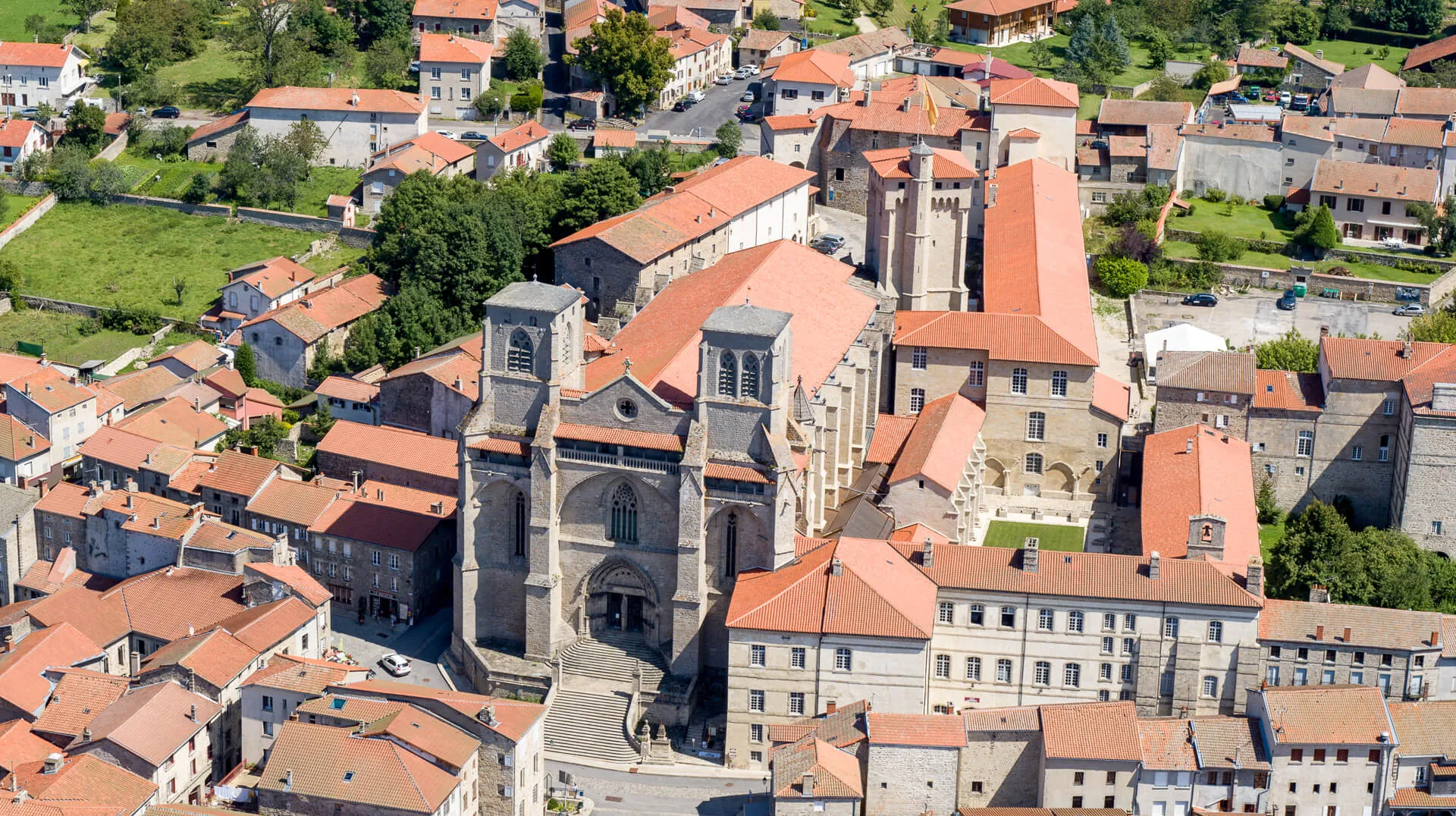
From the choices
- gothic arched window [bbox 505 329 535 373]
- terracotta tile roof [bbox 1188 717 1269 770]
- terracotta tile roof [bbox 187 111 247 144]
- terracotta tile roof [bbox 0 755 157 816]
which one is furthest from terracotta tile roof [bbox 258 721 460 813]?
terracotta tile roof [bbox 187 111 247 144]

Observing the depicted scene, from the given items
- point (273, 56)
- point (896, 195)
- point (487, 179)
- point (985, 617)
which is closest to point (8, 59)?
point (273, 56)

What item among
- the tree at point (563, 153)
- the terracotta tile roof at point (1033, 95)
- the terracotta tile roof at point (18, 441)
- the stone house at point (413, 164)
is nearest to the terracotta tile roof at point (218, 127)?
the stone house at point (413, 164)

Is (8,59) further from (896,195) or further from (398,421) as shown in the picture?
(896,195)

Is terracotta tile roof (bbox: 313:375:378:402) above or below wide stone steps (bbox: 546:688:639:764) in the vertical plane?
above

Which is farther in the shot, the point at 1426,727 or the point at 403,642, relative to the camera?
the point at 403,642

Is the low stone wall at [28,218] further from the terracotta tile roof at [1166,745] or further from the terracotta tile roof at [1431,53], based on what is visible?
the terracotta tile roof at [1431,53]

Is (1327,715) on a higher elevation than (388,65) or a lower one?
lower

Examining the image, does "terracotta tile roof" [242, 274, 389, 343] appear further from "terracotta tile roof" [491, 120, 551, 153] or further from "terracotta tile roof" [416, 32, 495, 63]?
"terracotta tile roof" [416, 32, 495, 63]

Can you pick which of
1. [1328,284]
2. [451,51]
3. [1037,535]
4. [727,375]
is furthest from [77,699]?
[1328,284]

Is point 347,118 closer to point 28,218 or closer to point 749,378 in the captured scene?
point 28,218
